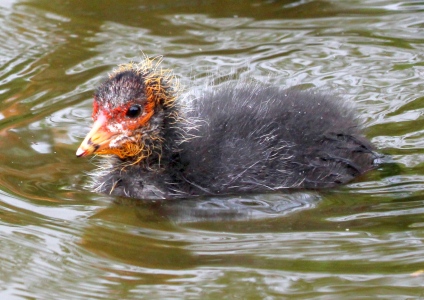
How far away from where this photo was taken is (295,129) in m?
5.82

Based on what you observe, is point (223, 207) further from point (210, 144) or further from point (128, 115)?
point (128, 115)

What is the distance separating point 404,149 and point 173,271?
93.0 inches

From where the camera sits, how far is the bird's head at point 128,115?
5477 millimetres

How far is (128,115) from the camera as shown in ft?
18.1

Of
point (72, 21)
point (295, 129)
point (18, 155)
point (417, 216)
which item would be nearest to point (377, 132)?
point (295, 129)

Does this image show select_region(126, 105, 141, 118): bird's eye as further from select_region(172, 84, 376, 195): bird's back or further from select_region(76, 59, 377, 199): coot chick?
select_region(172, 84, 376, 195): bird's back

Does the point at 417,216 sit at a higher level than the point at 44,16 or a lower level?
lower

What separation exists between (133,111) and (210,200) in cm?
75

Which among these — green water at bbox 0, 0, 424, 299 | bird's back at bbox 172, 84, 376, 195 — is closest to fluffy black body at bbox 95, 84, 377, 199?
bird's back at bbox 172, 84, 376, 195

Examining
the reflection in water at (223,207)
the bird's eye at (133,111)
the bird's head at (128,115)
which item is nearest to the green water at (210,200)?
the reflection in water at (223,207)

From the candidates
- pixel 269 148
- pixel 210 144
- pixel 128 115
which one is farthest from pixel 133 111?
pixel 269 148

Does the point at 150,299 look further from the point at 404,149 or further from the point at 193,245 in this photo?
the point at 404,149

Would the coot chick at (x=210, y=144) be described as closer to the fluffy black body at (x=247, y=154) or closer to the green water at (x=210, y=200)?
the fluffy black body at (x=247, y=154)

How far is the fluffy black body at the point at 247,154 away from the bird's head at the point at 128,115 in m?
0.06
